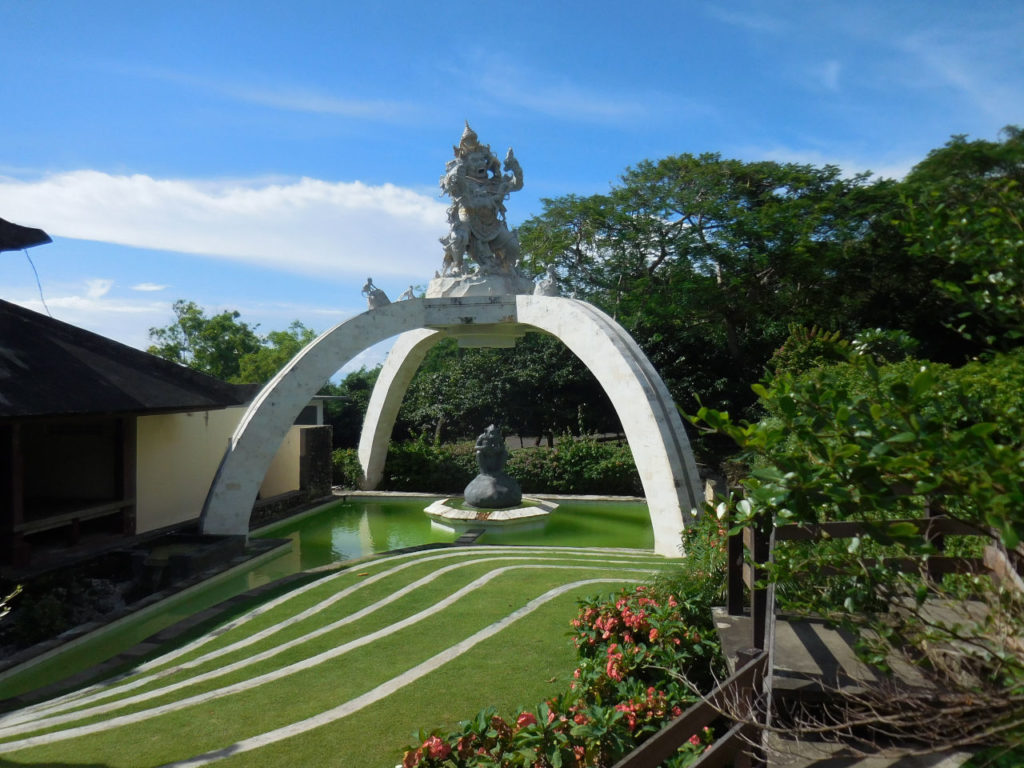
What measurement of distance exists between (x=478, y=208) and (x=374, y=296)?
9.16 feet

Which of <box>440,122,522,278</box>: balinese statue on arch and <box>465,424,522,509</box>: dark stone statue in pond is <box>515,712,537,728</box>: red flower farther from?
<box>440,122,522,278</box>: balinese statue on arch

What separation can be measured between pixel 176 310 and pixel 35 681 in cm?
3213

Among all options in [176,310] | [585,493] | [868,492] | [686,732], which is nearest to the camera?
[868,492]

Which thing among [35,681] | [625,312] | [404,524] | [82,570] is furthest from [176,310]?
[35,681]

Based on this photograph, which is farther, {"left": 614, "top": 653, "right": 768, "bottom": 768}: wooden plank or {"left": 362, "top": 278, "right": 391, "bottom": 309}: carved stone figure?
{"left": 362, "top": 278, "right": 391, "bottom": 309}: carved stone figure

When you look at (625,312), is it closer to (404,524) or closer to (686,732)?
(404,524)

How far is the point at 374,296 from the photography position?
47.8 feet

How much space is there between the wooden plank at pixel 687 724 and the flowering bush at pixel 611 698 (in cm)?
14

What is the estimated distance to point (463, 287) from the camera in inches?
592

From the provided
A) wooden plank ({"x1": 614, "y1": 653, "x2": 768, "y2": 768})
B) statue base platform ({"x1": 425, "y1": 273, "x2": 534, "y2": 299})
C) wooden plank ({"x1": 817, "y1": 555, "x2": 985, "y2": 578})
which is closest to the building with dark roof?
statue base platform ({"x1": 425, "y1": 273, "x2": 534, "y2": 299})

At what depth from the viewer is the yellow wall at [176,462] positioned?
490 inches

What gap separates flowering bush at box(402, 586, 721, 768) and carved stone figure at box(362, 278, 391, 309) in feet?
31.4

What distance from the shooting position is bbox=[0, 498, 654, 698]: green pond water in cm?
755

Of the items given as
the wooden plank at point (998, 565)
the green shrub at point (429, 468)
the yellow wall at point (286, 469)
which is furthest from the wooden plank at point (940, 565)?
the green shrub at point (429, 468)
